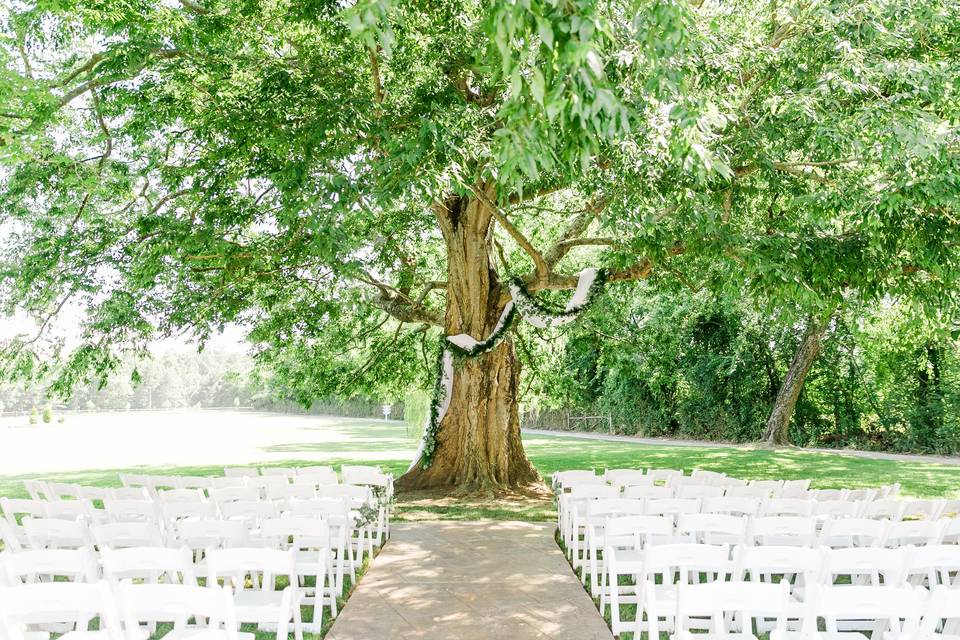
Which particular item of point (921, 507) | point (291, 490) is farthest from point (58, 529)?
point (921, 507)

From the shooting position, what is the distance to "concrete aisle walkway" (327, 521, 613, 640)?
16.6ft

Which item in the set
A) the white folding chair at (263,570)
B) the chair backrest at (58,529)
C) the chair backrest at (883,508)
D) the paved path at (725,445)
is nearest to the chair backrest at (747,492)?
the chair backrest at (883,508)

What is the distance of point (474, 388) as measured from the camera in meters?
12.3

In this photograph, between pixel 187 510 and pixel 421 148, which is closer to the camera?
pixel 187 510

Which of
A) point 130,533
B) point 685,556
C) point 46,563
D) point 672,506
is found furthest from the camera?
point 672,506

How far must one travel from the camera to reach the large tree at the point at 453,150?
620 centimetres

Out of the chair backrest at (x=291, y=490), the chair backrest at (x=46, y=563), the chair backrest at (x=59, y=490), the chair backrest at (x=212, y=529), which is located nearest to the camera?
the chair backrest at (x=46, y=563)

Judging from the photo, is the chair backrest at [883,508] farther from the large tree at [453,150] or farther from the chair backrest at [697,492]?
the large tree at [453,150]

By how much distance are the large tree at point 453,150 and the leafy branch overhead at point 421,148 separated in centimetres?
4

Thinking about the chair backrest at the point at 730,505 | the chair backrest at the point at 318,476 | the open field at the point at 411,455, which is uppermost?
the chair backrest at the point at 730,505

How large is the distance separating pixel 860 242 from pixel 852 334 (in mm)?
15337

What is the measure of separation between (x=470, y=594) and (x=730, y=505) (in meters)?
2.20

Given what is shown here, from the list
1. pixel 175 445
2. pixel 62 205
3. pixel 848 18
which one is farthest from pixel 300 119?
pixel 175 445

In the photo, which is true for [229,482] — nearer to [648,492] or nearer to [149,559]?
[149,559]
